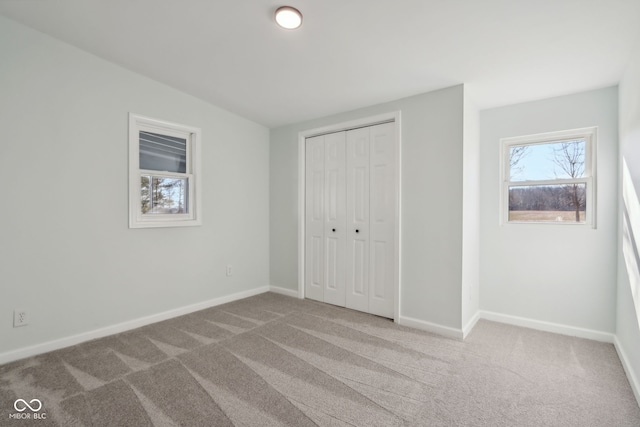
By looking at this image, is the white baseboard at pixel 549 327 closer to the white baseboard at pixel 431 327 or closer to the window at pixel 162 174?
the white baseboard at pixel 431 327

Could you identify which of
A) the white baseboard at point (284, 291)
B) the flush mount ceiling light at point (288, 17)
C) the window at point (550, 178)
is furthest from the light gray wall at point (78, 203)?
the window at point (550, 178)

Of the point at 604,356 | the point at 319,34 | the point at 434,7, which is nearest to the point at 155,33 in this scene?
the point at 319,34

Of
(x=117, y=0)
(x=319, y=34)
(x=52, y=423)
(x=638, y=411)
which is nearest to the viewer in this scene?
(x=52, y=423)

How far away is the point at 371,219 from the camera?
3443 mm

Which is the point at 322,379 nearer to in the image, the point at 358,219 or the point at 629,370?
the point at 358,219

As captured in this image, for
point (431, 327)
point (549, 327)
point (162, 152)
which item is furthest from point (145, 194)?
point (549, 327)

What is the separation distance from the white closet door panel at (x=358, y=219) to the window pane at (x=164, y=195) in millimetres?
1980

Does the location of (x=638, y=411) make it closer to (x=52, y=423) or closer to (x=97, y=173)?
(x=52, y=423)

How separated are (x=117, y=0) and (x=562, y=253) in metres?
4.38

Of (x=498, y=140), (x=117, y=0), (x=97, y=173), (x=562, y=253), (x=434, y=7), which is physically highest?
(x=117, y=0)

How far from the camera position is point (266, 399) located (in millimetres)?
1889

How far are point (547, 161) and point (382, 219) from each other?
1803mm

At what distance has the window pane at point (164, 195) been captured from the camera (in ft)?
10.4

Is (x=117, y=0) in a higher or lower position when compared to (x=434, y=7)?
higher
